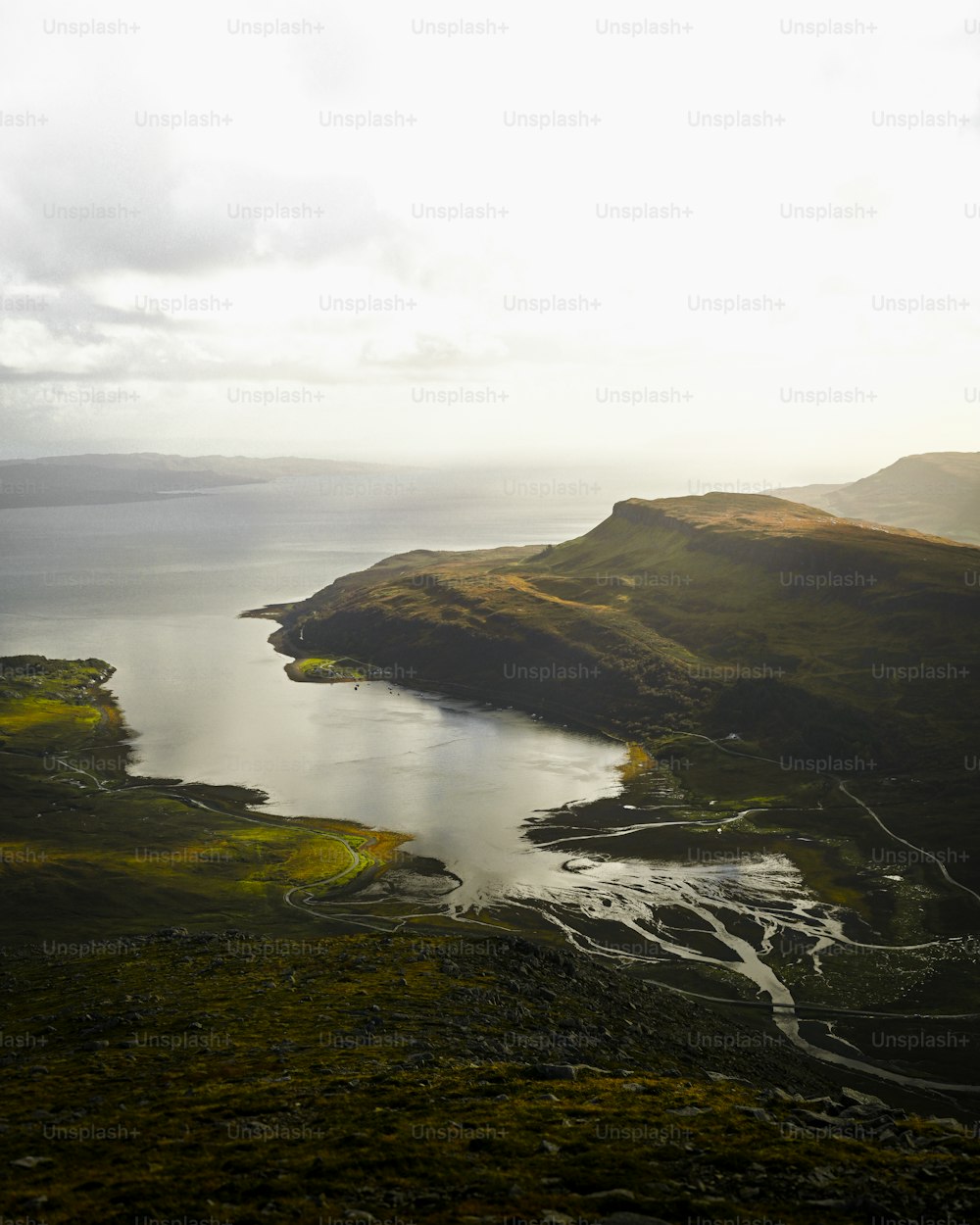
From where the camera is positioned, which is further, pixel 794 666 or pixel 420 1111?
pixel 794 666

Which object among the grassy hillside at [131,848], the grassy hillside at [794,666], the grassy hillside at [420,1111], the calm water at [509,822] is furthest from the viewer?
the grassy hillside at [794,666]

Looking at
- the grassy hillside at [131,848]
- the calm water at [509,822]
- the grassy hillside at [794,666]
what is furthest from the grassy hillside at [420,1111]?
the grassy hillside at [794,666]

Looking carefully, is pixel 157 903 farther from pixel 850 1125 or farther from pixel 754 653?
pixel 754 653

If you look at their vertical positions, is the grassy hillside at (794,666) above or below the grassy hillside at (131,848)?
above

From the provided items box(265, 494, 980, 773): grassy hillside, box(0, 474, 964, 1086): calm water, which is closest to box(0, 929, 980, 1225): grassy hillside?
box(0, 474, 964, 1086): calm water

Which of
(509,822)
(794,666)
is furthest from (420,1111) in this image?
(794,666)

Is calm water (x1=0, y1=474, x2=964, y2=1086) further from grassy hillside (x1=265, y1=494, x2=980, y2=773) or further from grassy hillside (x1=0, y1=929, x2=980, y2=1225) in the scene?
grassy hillside (x1=0, y1=929, x2=980, y2=1225)

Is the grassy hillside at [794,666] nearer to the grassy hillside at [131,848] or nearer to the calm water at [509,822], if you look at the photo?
the calm water at [509,822]

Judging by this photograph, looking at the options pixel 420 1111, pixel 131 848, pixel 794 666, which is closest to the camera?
pixel 420 1111

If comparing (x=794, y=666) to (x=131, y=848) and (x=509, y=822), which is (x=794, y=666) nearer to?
(x=509, y=822)

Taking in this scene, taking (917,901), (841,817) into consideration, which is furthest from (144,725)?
(917,901)

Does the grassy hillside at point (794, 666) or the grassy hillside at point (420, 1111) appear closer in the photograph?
the grassy hillside at point (420, 1111)
